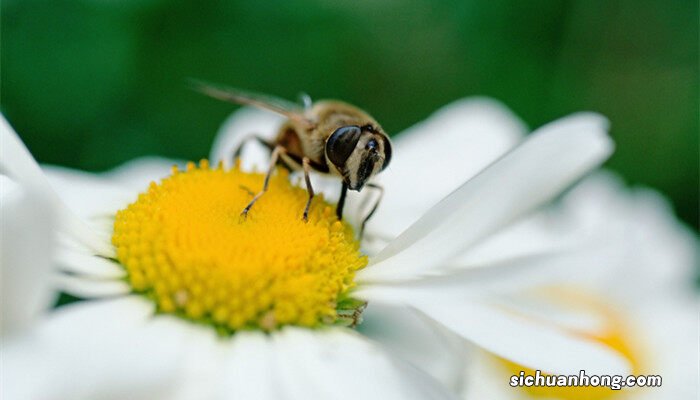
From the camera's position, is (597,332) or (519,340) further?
(597,332)

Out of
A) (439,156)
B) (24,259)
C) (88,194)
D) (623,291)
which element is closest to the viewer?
(24,259)

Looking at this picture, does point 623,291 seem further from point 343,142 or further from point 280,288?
point 280,288

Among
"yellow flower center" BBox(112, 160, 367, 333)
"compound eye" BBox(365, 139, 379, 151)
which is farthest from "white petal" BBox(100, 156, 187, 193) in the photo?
"compound eye" BBox(365, 139, 379, 151)

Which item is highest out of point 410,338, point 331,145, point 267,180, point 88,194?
point 331,145

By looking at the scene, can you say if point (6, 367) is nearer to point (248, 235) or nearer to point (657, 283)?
point (248, 235)

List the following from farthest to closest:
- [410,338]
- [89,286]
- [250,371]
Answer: [410,338] < [89,286] < [250,371]

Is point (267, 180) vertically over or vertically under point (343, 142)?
under

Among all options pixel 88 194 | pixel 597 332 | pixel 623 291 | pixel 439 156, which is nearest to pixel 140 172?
pixel 88 194
